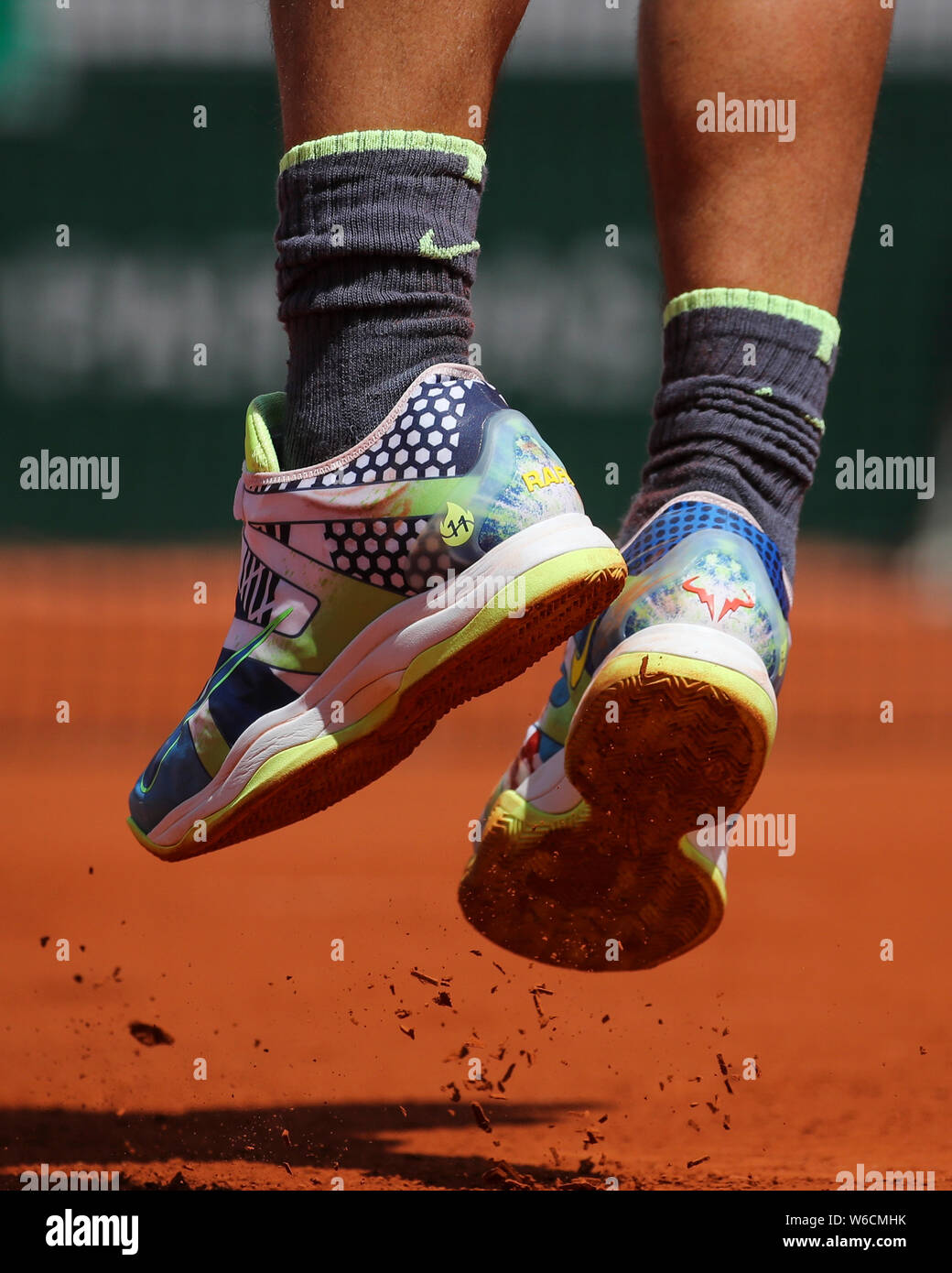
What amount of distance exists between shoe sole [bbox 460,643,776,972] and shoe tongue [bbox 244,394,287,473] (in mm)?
451

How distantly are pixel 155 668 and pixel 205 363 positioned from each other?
4012mm

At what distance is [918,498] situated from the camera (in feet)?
42.6

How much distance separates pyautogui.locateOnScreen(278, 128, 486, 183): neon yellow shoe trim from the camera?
1.58 metres

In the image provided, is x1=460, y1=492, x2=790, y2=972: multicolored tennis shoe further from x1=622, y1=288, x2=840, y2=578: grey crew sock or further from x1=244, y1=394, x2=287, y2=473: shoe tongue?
x1=244, y1=394, x2=287, y2=473: shoe tongue

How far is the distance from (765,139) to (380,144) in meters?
0.61

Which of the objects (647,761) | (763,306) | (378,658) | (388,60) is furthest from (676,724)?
(388,60)

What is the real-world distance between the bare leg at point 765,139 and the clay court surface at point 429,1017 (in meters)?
1.21

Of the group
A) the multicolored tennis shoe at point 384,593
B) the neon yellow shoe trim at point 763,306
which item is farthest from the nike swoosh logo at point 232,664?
the neon yellow shoe trim at point 763,306

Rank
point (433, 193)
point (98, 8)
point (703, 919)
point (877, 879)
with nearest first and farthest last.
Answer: point (433, 193), point (703, 919), point (877, 879), point (98, 8)

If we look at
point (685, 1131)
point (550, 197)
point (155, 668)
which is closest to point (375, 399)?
point (685, 1131)

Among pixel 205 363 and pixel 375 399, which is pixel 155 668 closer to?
pixel 205 363

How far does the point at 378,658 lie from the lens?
63.4 inches

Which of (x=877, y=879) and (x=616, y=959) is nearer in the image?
(x=616, y=959)

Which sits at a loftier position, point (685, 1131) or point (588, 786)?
point (588, 786)
